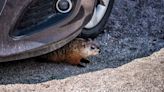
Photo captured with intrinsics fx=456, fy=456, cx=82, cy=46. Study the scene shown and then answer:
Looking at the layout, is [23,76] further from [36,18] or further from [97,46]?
[97,46]

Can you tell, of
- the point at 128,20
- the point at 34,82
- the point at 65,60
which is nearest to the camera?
the point at 34,82

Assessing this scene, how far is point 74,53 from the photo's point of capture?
4469 mm

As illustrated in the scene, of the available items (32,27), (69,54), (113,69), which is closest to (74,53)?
(69,54)

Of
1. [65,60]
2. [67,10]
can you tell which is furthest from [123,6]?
[67,10]

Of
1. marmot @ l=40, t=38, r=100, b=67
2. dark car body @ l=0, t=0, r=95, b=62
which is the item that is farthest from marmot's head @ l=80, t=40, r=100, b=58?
dark car body @ l=0, t=0, r=95, b=62

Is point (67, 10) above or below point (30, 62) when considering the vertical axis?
above

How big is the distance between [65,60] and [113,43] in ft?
2.33

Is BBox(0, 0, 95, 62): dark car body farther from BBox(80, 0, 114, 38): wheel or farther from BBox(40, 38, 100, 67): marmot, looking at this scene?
BBox(80, 0, 114, 38): wheel

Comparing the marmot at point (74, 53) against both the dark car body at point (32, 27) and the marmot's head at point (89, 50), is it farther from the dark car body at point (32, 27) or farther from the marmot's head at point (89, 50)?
the dark car body at point (32, 27)

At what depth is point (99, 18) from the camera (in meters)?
4.80

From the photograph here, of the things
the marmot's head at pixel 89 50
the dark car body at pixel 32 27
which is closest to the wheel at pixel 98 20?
the marmot's head at pixel 89 50

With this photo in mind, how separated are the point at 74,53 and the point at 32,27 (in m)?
0.83

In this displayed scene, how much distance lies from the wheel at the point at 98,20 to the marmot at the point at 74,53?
15 centimetres

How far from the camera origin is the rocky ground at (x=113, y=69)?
3900mm
